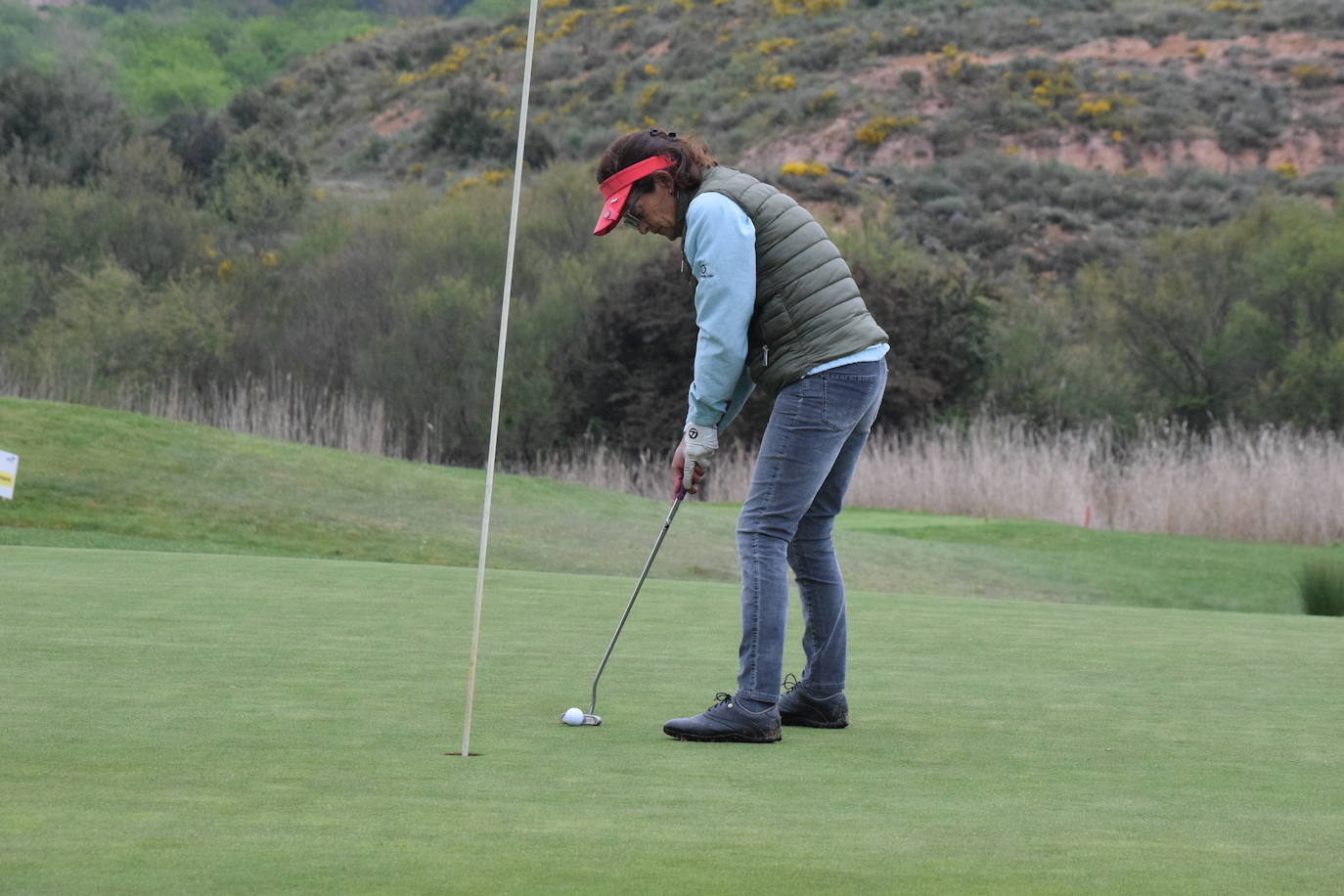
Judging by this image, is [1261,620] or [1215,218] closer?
[1261,620]

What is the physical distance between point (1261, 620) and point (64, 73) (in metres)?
39.7

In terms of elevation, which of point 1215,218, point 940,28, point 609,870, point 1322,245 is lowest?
point 609,870

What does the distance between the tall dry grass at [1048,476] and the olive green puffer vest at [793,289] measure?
14.6 metres

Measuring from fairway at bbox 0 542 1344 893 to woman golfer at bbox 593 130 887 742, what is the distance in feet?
1.45

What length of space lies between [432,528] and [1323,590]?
723cm

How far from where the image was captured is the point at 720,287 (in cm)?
537

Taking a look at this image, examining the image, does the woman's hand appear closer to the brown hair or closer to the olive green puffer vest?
the olive green puffer vest

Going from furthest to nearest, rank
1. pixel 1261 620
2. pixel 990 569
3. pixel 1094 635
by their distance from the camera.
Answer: pixel 990 569 < pixel 1261 620 < pixel 1094 635

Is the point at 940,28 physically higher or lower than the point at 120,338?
higher

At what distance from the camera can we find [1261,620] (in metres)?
10.4

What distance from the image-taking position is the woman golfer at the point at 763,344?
5410mm

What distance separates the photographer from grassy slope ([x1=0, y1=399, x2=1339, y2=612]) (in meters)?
14.7

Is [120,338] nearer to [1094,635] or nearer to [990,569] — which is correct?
[990,569]

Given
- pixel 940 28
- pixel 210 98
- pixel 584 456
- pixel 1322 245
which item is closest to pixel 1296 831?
pixel 584 456
